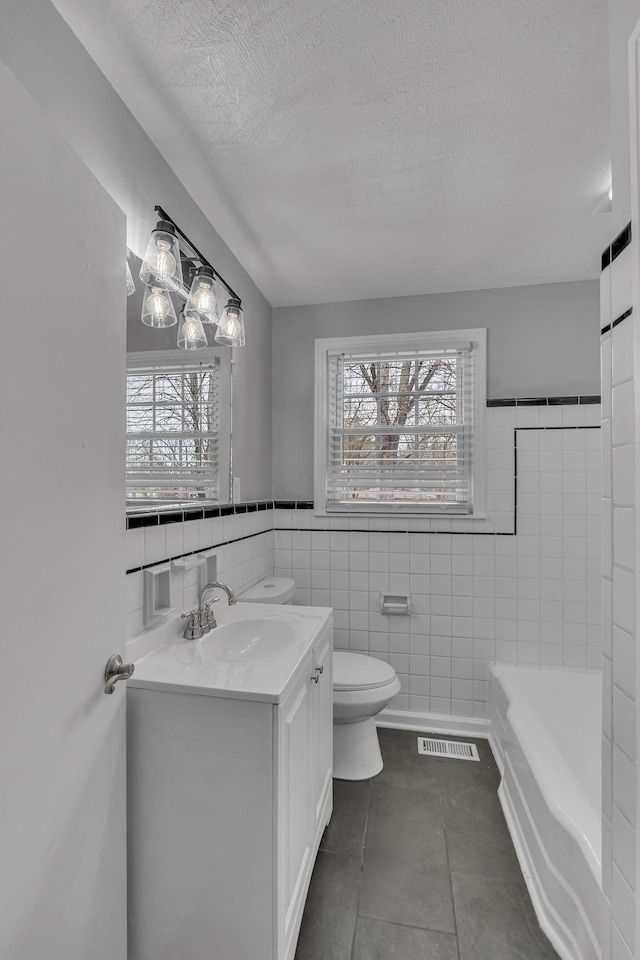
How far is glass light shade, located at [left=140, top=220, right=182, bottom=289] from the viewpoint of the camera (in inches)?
54.6

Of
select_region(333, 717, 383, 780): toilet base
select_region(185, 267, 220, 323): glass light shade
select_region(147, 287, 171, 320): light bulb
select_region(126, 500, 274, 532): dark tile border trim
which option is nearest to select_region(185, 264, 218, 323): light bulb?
select_region(185, 267, 220, 323): glass light shade

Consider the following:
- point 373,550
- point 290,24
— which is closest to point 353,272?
point 290,24

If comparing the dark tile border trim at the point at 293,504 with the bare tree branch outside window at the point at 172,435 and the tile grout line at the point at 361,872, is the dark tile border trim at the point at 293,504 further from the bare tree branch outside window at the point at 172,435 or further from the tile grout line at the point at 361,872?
the tile grout line at the point at 361,872

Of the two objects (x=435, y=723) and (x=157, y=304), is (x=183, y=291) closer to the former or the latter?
(x=157, y=304)

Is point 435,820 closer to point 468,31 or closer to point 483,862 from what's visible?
point 483,862

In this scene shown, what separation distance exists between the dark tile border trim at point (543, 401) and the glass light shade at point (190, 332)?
1613 mm

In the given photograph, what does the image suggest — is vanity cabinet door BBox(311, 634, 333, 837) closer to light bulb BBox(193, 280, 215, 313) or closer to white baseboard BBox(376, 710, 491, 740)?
white baseboard BBox(376, 710, 491, 740)

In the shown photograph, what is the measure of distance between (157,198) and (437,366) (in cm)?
Result: 167

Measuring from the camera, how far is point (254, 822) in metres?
1.07

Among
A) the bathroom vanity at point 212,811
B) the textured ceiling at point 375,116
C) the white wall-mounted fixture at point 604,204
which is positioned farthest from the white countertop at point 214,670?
the white wall-mounted fixture at point 604,204

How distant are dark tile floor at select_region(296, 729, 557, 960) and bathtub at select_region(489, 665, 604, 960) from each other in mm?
83

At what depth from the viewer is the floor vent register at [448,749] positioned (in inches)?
89.0

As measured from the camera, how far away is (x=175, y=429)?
1664mm

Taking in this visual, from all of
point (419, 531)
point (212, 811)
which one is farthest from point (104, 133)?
point (419, 531)
